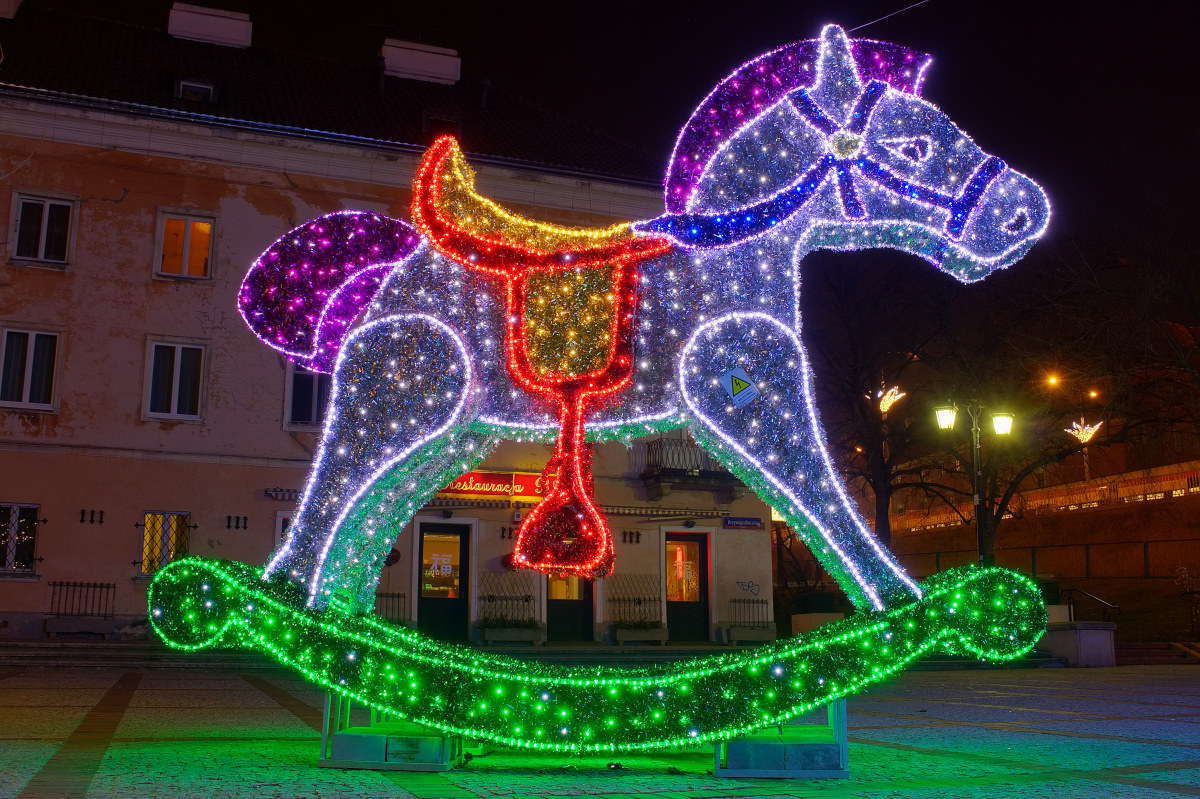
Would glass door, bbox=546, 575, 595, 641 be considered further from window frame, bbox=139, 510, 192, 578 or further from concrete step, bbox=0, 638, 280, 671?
window frame, bbox=139, 510, 192, 578

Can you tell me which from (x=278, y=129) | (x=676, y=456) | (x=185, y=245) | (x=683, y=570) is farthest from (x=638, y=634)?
(x=278, y=129)

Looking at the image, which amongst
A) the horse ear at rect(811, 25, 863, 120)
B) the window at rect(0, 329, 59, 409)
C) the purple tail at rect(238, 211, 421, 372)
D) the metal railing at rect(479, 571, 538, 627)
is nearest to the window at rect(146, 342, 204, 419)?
the window at rect(0, 329, 59, 409)

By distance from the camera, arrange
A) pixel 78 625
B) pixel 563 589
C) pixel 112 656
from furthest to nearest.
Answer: pixel 563 589 < pixel 78 625 < pixel 112 656

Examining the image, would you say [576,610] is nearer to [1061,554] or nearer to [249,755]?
[249,755]

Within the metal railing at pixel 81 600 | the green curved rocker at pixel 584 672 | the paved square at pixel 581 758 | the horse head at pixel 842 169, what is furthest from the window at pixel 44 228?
the horse head at pixel 842 169

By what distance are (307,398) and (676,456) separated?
742 cm

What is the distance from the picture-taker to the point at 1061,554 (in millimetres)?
31328

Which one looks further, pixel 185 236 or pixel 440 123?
pixel 440 123

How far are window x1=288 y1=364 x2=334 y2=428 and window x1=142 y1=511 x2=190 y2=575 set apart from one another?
265cm

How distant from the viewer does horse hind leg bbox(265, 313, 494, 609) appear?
503 cm

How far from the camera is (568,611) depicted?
19578 millimetres

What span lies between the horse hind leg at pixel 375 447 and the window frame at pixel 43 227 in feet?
48.6

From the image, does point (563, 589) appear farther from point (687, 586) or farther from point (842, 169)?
point (842, 169)

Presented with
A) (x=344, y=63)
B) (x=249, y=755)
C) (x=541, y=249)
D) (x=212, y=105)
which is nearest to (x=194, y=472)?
(x=212, y=105)
